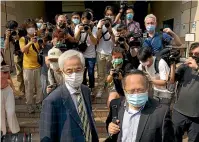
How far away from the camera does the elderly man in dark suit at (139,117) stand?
1754 mm

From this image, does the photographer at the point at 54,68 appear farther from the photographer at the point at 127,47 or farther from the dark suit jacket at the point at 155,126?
the dark suit jacket at the point at 155,126

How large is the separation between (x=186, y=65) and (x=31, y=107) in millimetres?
3025

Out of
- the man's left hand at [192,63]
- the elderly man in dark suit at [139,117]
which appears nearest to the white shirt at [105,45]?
the man's left hand at [192,63]

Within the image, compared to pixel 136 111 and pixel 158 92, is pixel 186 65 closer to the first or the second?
pixel 158 92

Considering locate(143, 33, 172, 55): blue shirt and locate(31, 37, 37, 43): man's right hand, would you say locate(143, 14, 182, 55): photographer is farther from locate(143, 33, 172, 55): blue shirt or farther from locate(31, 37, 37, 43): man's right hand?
locate(31, 37, 37, 43): man's right hand

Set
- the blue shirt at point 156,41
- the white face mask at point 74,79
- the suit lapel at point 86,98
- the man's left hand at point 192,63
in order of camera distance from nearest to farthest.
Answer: the white face mask at point 74,79 < the suit lapel at point 86,98 < the man's left hand at point 192,63 < the blue shirt at point 156,41

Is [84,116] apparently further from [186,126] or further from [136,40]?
[136,40]

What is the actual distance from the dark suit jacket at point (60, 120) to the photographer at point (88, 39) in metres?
2.43

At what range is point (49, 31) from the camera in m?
4.67

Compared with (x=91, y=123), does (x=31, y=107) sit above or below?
below

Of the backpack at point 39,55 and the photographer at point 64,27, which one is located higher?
the photographer at point 64,27

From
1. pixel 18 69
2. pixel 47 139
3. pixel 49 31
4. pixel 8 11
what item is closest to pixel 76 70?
pixel 47 139

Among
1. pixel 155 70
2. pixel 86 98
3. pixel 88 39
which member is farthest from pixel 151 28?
pixel 86 98

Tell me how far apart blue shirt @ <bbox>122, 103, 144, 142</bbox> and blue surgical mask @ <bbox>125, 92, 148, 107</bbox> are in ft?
0.20
